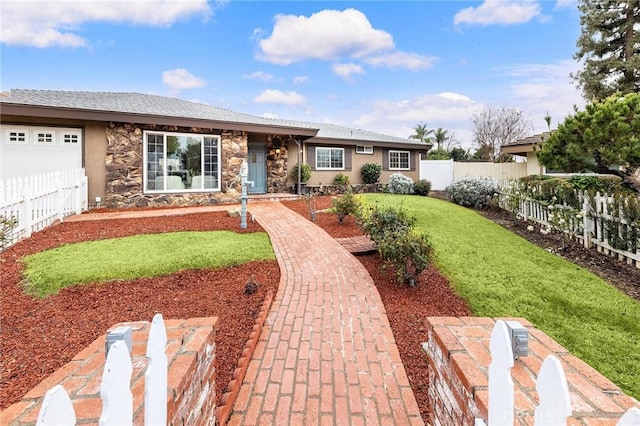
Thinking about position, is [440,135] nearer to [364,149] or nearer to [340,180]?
[364,149]

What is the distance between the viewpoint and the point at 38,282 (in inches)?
180

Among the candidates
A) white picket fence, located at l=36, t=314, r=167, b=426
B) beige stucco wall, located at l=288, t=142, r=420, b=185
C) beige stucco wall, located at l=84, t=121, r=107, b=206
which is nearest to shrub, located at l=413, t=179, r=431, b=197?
beige stucco wall, located at l=288, t=142, r=420, b=185

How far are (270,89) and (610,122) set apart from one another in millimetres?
20071

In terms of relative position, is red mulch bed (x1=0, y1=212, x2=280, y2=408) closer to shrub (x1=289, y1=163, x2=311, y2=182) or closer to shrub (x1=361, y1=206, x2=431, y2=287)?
shrub (x1=361, y1=206, x2=431, y2=287)

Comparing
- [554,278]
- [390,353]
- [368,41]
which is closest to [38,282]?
[390,353]

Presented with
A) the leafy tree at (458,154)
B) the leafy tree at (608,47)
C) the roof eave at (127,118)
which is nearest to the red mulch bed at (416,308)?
the roof eave at (127,118)

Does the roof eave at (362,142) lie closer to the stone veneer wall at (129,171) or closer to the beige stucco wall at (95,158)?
the stone veneer wall at (129,171)

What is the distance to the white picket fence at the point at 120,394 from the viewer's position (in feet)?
2.72

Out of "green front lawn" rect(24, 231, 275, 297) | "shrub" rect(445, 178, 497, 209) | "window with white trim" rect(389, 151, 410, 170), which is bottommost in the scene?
"green front lawn" rect(24, 231, 275, 297)

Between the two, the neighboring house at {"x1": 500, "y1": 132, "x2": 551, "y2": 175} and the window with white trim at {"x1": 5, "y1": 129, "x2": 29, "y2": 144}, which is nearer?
the window with white trim at {"x1": 5, "y1": 129, "x2": 29, "y2": 144}

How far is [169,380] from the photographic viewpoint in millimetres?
1511

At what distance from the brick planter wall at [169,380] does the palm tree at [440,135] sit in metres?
36.3

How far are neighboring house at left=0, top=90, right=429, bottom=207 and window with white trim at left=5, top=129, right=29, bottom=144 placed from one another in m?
0.02

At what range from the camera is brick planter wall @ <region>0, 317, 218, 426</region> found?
50.5 inches
